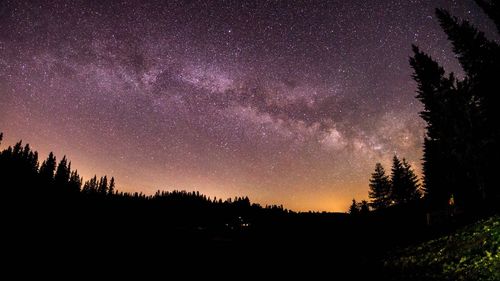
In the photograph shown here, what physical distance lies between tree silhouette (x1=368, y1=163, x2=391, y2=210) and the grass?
2284 inches

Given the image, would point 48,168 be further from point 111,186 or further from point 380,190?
point 380,190

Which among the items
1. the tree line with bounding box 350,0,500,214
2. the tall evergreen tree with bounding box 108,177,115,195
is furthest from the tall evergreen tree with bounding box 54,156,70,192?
the tree line with bounding box 350,0,500,214

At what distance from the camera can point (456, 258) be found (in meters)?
14.7

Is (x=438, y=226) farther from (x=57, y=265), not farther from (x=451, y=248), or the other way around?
(x=57, y=265)

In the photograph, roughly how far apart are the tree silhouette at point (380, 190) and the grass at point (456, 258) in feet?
190

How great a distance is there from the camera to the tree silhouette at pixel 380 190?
7444 cm

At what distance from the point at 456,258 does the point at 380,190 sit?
6410 cm

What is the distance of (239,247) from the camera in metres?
28.1

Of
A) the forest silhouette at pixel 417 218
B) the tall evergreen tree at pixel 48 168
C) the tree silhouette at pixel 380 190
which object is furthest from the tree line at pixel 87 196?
the forest silhouette at pixel 417 218

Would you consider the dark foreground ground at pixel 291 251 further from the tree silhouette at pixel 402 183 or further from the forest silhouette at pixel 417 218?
the tree silhouette at pixel 402 183

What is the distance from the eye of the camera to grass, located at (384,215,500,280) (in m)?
12.6

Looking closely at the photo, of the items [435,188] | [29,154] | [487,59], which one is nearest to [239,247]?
[487,59]

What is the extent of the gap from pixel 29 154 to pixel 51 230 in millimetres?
113182

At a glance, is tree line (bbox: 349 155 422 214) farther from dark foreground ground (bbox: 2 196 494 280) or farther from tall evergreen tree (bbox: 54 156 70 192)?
tall evergreen tree (bbox: 54 156 70 192)
